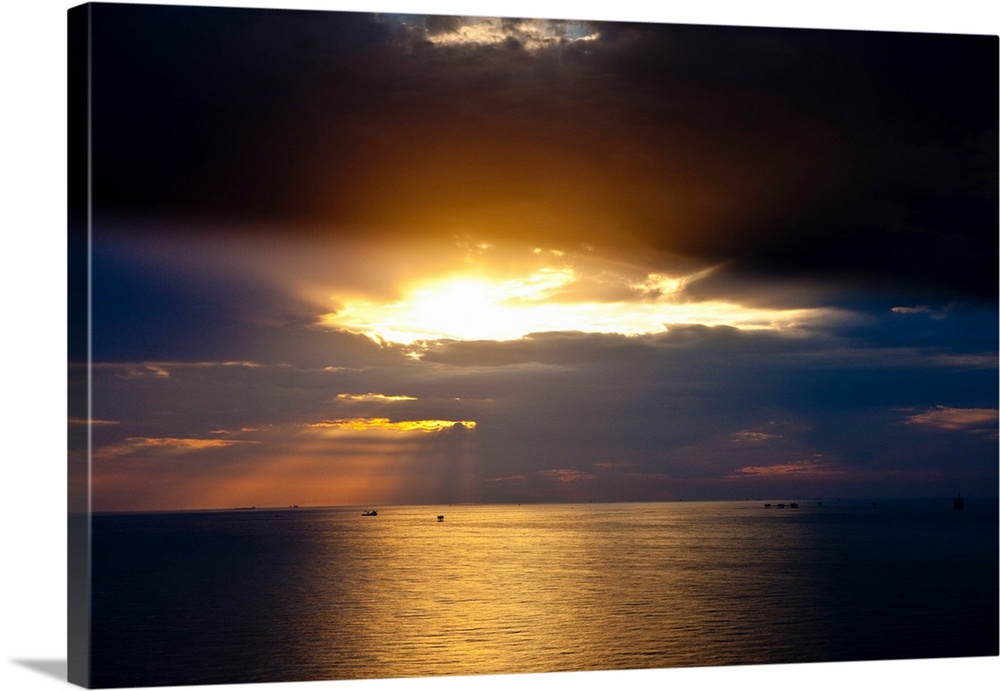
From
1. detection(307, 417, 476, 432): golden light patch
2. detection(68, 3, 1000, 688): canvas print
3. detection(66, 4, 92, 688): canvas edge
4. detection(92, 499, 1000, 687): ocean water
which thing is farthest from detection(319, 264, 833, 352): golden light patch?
detection(66, 4, 92, 688): canvas edge

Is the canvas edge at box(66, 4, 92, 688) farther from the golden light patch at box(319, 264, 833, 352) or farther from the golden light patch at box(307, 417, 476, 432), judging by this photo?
the golden light patch at box(307, 417, 476, 432)

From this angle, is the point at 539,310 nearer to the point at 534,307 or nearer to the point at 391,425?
the point at 534,307

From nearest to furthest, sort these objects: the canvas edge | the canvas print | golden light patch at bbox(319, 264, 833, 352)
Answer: the canvas edge, the canvas print, golden light patch at bbox(319, 264, 833, 352)

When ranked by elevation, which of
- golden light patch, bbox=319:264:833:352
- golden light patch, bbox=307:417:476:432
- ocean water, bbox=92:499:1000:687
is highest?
golden light patch, bbox=319:264:833:352

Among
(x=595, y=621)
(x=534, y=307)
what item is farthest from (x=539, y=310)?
(x=595, y=621)

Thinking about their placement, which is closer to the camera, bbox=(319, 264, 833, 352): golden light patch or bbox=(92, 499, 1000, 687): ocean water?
bbox=(92, 499, 1000, 687): ocean water

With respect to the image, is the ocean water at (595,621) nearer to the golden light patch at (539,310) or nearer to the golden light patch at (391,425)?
the golden light patch at (391,425)

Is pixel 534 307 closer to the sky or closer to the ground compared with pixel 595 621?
closer to the sky

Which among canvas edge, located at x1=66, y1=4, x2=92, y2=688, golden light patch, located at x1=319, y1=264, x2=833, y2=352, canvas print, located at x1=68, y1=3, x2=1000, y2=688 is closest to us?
canvas edge, located at x1=66, y1=4, x2=92, y2=688

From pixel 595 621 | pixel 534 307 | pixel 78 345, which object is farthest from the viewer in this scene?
pixel 534 307
